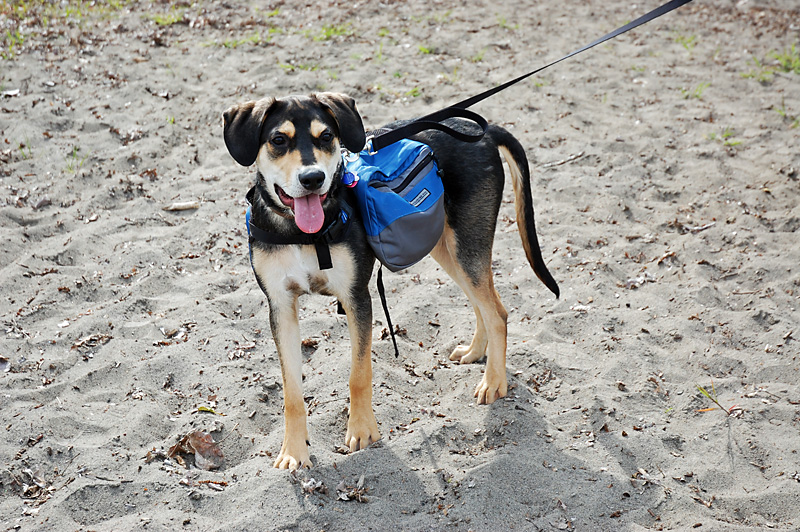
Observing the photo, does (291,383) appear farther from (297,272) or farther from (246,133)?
(246,133)

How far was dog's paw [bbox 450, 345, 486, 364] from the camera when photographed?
468cm

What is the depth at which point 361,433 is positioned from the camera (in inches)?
152

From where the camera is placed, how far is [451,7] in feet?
35.2

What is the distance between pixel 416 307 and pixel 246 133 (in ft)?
6.70

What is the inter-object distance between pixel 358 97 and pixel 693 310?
4.49 m

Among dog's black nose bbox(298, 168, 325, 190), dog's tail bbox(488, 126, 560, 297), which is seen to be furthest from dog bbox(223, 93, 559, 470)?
dog's tail bbox(488, 126, 560, 297)

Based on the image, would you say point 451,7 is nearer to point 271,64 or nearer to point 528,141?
point 271,64

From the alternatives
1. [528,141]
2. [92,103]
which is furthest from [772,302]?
[92,103]

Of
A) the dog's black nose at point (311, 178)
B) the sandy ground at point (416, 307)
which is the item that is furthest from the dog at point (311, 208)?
the sandy ground at point (416, 307)

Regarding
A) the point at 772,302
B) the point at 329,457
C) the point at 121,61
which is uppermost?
the point at 121,61

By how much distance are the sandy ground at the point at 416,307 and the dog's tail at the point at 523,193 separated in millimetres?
670

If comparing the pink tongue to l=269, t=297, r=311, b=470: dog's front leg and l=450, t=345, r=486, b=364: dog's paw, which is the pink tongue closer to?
l=269, t=297, r=311, b=470: dog's front leg

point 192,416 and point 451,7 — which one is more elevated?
point 451,7

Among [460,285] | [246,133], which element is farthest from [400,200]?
[460,285]
